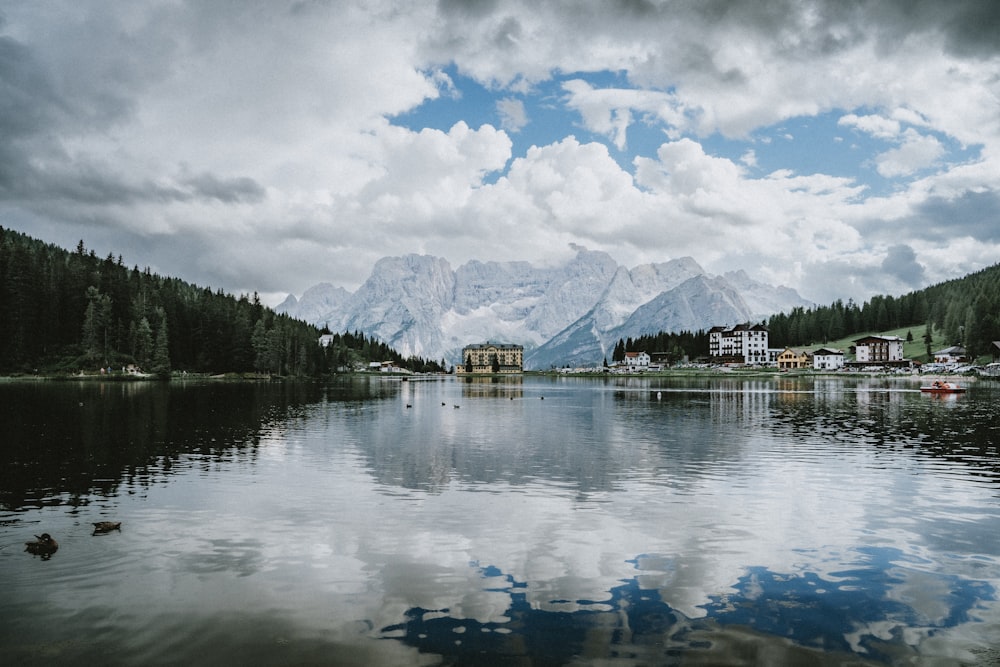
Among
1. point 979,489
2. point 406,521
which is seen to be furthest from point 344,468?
point 979,489

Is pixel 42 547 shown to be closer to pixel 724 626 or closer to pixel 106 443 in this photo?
pixel 724 626

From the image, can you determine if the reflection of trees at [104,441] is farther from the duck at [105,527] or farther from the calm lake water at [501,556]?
the duck at [105,527]

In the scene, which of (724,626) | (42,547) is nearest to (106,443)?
(42,547)

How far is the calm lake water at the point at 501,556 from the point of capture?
55.1 ft

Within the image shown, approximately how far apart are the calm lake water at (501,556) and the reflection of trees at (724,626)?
81mm

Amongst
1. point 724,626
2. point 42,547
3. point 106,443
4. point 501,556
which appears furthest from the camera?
point 106,443

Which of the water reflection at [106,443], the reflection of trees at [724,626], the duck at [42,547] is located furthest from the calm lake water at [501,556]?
the duck at [42,547]

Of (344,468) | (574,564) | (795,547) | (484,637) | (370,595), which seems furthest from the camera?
(344,468)

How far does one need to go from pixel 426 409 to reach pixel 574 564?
8993cm

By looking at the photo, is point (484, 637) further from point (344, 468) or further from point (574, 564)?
point (344, 468)

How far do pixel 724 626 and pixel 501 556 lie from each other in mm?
9054

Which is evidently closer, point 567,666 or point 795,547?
point 567,666

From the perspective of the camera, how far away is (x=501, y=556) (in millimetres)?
24562

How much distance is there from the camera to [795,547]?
26.0 metres
